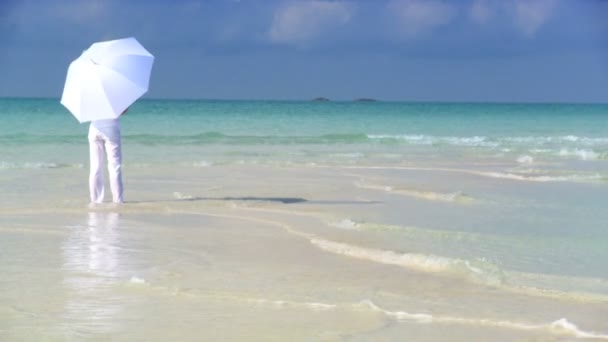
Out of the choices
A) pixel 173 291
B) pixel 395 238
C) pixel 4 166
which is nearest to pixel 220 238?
pixel 395 238

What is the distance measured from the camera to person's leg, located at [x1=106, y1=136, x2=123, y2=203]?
1104 centimetres

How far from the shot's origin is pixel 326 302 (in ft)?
20.3

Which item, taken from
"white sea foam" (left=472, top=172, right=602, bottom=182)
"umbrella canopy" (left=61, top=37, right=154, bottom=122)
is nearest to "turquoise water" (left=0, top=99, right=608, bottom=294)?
"white sea foam" (left=472, top=172, right=602, bottom=182)

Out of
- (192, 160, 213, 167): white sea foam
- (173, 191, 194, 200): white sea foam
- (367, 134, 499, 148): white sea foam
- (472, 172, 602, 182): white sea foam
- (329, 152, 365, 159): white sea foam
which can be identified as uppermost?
(367, 134, 499, 148): white sea foam

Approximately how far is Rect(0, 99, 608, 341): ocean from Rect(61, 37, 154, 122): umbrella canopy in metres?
1.13

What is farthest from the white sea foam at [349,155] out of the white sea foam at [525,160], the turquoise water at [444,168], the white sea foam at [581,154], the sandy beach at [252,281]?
the sandy beach at [252,281]

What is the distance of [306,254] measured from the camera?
8062 millimetres

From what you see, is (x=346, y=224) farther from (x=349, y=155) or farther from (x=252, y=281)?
(x=349, y=155)

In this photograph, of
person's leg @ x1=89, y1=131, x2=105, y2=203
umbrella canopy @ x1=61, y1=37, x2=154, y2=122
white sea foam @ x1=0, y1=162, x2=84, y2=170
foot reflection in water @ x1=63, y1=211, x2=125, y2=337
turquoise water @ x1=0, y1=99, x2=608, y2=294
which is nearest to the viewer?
foot reflection in water @ x1=63, y1=211, x2=125, y2=337

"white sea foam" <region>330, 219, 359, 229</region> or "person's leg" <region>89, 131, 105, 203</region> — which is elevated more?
"person's leg" <region>89, 131, 105, 203</region>

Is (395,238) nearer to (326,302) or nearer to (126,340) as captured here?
(326,302)

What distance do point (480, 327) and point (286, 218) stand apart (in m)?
4.97

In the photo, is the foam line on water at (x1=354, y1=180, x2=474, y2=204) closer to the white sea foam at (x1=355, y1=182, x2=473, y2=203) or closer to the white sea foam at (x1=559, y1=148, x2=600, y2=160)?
the white sea foam at (x1=355, y1=182, x2=473, y2=203)

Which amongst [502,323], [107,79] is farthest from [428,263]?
[107,79]
